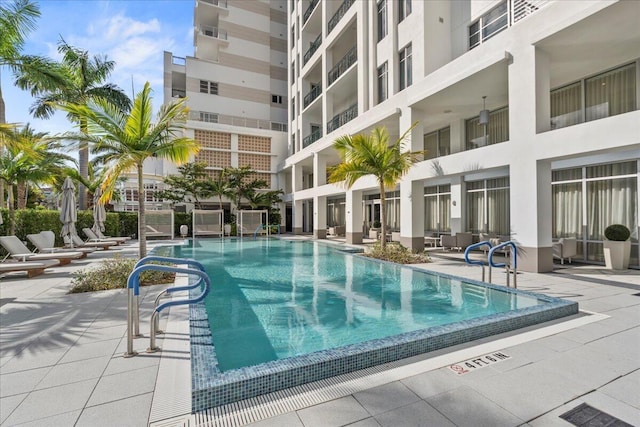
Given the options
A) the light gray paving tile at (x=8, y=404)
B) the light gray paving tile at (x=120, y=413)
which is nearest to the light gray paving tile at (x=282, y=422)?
the light gray paving tile at (x=120, y=413)

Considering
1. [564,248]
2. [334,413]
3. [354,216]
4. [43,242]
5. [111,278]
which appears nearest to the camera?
[334,413]

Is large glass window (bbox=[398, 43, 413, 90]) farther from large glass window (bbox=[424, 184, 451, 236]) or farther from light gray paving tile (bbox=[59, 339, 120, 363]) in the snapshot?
light gray paving tile (bbox=[59, 339, 120, 363])

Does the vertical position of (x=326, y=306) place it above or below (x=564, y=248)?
below

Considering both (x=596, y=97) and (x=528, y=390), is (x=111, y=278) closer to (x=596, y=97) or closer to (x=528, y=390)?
(x=528, y=390)

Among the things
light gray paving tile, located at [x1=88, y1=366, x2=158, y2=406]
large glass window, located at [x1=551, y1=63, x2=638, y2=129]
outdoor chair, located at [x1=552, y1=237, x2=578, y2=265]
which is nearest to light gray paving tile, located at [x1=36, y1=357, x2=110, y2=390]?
light gray paving tile, located at [x1=88, y1=366, x2=158, y2=406]

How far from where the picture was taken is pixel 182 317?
4.92 m

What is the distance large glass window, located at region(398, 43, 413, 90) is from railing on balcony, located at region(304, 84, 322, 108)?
32.4ft

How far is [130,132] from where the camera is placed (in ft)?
25.3

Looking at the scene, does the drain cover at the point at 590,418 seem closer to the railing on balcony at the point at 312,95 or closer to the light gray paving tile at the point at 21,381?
the light gray paving tile at the point at 21,381

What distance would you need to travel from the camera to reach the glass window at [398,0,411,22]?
13.9m

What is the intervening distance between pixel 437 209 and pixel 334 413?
1591cm

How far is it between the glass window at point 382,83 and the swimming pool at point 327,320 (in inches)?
388

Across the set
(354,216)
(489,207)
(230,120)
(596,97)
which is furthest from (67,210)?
(230,120)

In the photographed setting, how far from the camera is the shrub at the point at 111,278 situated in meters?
6.76
